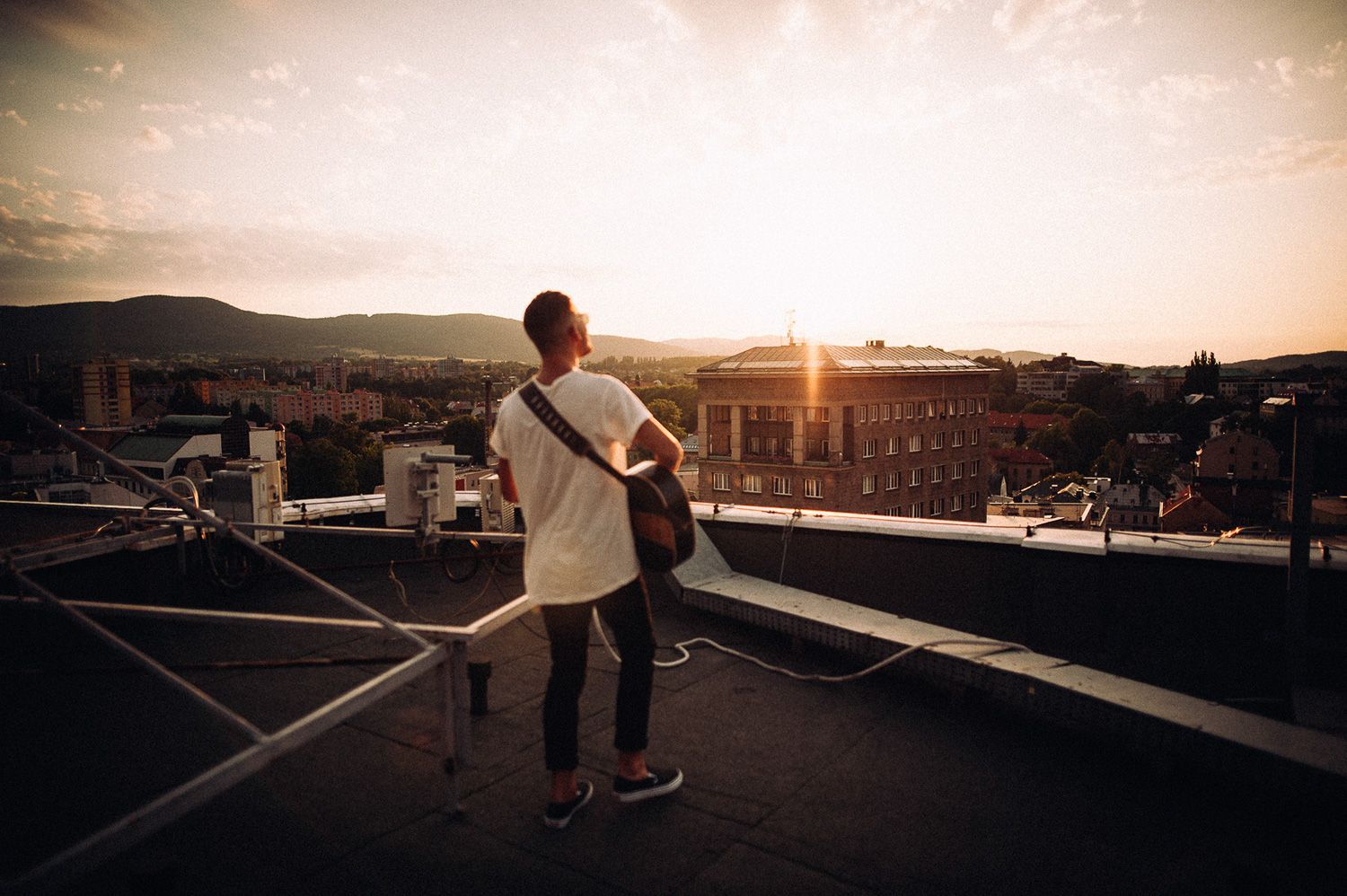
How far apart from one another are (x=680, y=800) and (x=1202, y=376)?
14397 cm

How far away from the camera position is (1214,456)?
3539 mm

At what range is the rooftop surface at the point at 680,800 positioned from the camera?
2045mm

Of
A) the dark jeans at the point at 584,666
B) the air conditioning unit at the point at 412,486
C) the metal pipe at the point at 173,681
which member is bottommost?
the dark jeans at the point at 584,666

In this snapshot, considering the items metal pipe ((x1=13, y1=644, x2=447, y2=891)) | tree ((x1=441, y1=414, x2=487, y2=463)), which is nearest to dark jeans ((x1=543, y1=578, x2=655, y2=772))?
metal pipe ((x1=13, y1=644, x2=447, y2=891))

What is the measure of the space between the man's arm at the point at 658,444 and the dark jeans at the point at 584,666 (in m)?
0.40

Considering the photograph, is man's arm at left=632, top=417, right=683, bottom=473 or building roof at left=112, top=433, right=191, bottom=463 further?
building roof at left=112, top=433, right=191, bottom=463

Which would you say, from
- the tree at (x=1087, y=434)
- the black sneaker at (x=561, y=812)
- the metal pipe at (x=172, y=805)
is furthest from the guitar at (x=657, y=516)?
the tree at (x=1087, y=434)

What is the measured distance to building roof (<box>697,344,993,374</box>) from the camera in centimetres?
4088

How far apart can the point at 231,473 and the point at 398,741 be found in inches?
102

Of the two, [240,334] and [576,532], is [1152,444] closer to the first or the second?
[240,334]

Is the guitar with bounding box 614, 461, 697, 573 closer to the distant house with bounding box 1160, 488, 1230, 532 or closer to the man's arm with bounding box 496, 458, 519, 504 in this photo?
the man's arm with bounding box 496, 458, 519, 504

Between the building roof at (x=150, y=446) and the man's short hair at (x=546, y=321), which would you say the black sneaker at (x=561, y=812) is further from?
the building roof at (x=150, y=446)

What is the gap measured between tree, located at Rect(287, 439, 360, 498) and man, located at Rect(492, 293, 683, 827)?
6956 centimetres

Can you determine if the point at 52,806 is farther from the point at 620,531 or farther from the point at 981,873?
the point at 981,873
